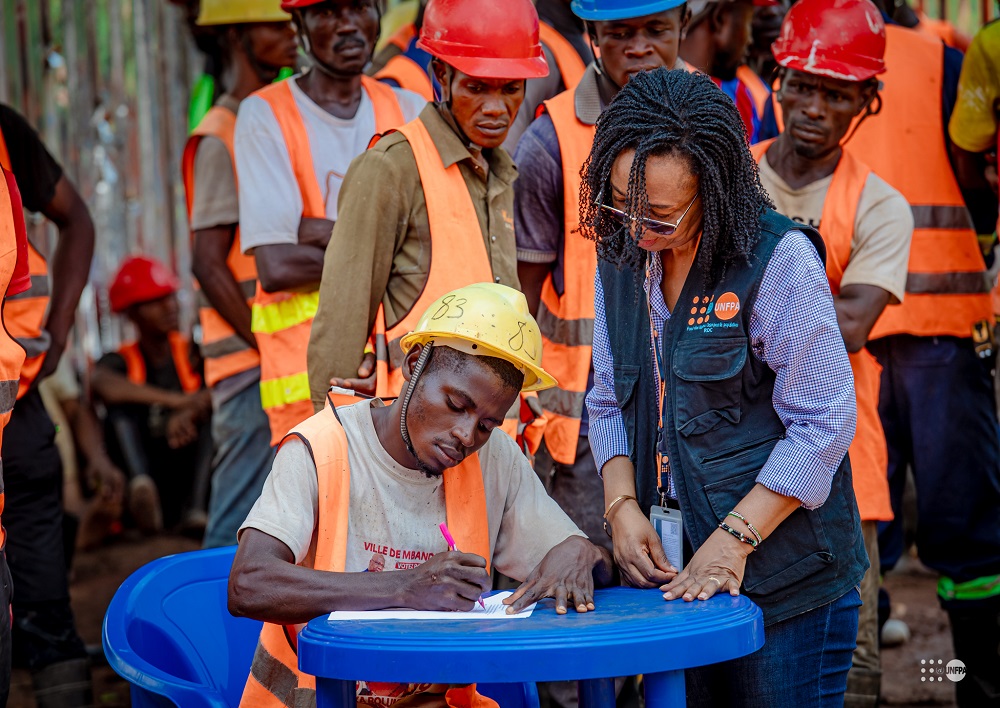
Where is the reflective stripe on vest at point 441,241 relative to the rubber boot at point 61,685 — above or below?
above

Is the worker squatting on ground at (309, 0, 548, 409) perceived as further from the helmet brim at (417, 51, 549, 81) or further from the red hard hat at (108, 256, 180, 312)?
the red hard hat at (108, 256, 180, 312)

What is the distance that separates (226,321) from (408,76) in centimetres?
139

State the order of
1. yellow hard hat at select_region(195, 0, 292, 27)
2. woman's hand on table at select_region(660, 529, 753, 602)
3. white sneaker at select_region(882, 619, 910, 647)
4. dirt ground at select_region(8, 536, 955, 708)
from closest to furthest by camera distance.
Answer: woman's hand on table at select_region(660, 529, 753, 602)
dirt ground at select_region(8, 536, 955, 708)
yellow hard hat at select_region(195, 0, 292, 27)
white sneaker at select_region(882, 619, 910, 647)

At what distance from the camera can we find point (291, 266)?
4273mm

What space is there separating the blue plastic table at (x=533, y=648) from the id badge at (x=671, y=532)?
34 centimetres

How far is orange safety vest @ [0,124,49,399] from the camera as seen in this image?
4.35 meters

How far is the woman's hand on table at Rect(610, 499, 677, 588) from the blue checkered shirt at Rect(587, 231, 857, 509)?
309 mm

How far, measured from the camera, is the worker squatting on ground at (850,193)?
3.91 meters

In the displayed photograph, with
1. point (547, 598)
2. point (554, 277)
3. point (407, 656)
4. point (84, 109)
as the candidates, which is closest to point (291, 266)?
point (554, 277)

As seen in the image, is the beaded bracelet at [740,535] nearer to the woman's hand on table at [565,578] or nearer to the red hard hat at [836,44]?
the woman's hand on table at [565,578]

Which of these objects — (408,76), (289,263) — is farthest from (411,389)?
(408,76)

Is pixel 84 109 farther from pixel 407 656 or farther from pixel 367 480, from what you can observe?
pixel 407 656

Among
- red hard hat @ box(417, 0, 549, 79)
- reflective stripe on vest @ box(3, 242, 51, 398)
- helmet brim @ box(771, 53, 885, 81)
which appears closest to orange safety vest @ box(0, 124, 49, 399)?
reflective stripe on vest @ box(3, 242, 51, 398)

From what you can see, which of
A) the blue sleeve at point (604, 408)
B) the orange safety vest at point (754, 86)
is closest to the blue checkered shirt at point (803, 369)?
the blue sleeve at point (604, 408)
